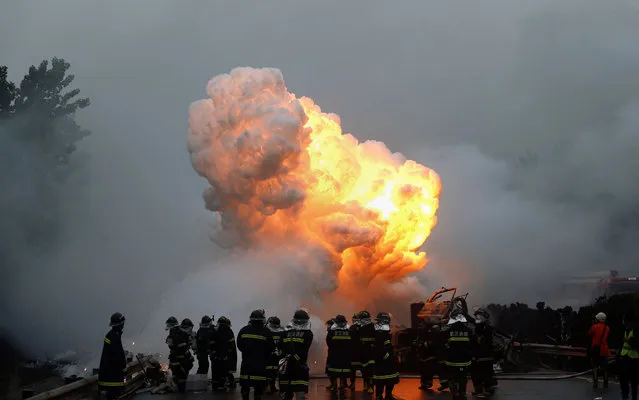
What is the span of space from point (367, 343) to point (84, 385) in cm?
716

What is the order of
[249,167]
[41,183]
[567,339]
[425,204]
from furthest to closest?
[41,183] → [425,204] → [249,167] → [567,339]

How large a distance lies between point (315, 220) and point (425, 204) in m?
5.65

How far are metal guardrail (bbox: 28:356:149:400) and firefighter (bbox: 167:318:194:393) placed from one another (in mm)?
1555

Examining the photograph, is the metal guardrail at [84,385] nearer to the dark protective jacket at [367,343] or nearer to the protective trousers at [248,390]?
the protective trousers at [248,390]

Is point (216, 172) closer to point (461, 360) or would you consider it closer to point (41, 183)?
point (41, 183)

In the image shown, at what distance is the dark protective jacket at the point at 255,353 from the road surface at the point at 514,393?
386 centimetres

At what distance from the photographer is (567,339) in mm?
30375

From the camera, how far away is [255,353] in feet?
52.6

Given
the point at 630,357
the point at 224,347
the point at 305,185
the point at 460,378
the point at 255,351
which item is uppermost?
the point at 305,185

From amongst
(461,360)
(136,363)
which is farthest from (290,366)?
(136,363)

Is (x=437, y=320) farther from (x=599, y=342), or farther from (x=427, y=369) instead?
(x=599, y=342)

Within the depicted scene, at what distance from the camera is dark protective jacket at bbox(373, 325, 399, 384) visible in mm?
18312

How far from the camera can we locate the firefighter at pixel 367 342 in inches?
750

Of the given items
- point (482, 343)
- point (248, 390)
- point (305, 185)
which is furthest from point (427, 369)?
point (305, 185)
